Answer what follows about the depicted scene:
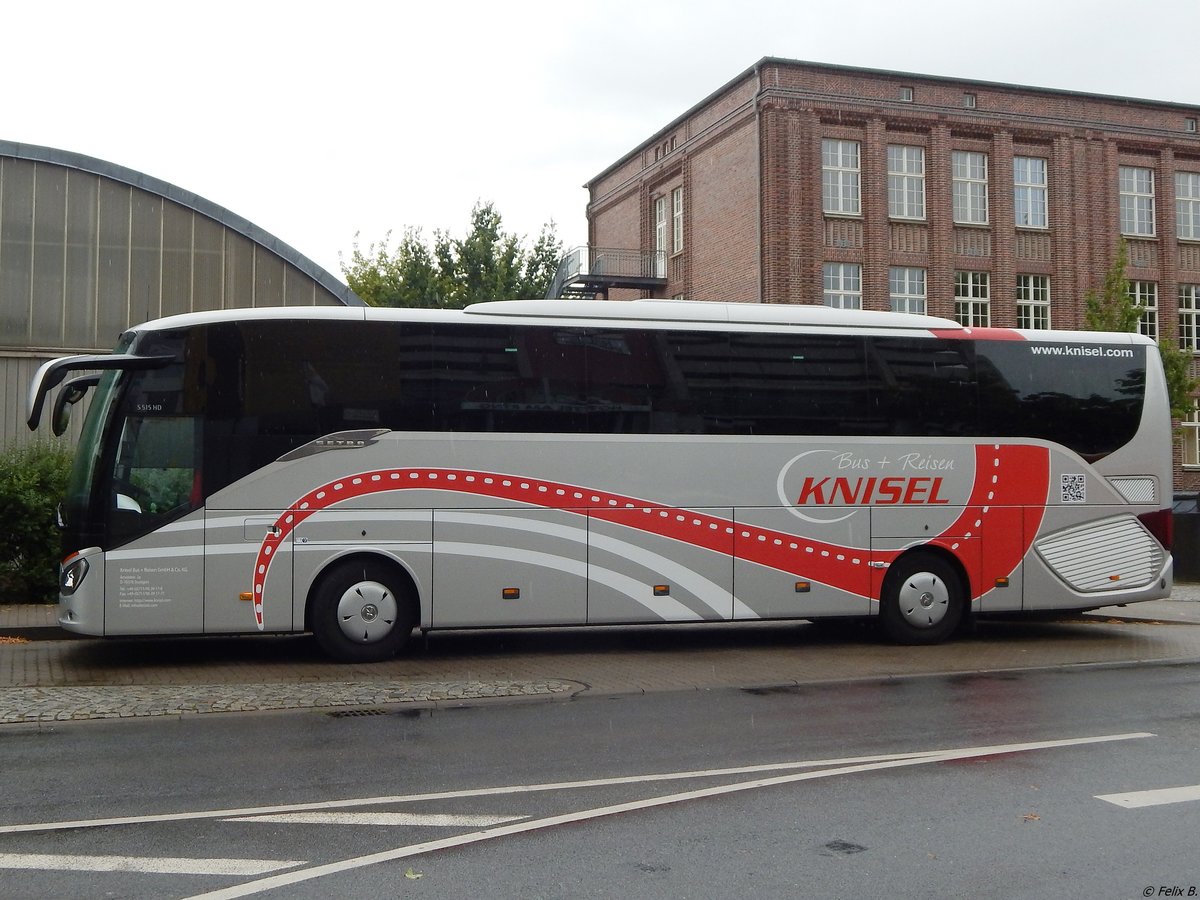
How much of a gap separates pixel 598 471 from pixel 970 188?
26.0 meters

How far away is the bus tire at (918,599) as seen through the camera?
14.0 meters

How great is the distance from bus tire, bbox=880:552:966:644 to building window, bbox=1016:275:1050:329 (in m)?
23.3

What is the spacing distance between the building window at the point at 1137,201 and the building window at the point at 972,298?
204 inches

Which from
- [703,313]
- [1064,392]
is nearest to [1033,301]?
[1064,392]

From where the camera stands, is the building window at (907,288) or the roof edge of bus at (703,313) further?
the building window at (907,288)

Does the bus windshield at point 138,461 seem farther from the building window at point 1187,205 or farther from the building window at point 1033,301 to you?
the building window at point 1187,205

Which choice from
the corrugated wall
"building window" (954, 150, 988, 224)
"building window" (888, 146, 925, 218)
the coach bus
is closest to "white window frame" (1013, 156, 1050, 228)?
"building window" (954, 150, 988, 224)

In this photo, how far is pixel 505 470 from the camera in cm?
1266

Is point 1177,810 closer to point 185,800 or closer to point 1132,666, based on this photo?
point 185,800

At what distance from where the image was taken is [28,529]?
643 inches

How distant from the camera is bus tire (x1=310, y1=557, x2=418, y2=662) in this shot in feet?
40.3

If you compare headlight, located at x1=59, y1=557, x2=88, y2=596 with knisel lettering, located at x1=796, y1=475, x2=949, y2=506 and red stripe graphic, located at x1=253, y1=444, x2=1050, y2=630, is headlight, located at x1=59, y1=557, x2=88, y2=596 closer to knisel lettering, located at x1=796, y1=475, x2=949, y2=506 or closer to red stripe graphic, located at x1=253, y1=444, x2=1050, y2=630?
red stripe graphic, located at x1=253, y1=444, x2=1050, y2=630

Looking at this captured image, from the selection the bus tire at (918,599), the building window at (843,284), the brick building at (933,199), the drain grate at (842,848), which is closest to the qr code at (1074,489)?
the bus tire at (918,599)

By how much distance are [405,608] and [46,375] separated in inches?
159
